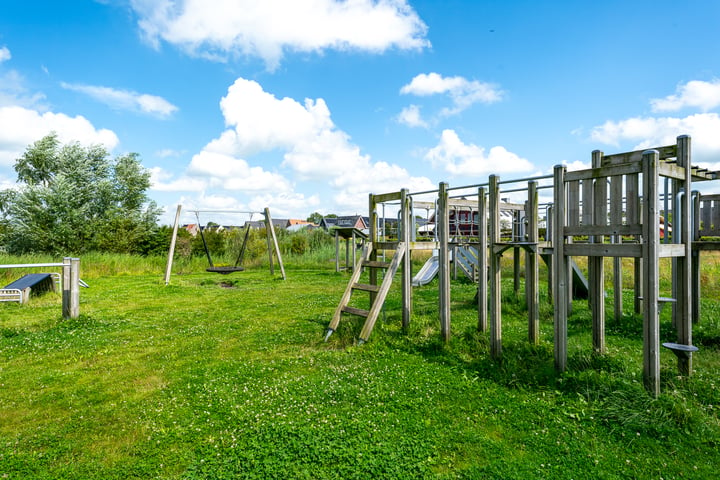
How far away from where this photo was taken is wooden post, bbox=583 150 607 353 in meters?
4.69

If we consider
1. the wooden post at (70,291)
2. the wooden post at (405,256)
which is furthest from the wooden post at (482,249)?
the wooden post at (70,291)

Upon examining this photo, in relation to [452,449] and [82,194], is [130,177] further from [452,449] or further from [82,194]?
[452,449]

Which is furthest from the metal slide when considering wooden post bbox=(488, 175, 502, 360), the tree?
the tree

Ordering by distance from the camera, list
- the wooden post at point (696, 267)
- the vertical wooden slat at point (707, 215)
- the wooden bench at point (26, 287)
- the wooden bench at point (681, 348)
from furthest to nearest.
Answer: the wooden bench at point (26, 287) → the vertical wooden slat at point (707, 215) → the wooden post at point (696, 267) → the wooden bench at point (681, 348)

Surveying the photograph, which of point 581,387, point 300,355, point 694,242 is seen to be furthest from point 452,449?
point 694,242

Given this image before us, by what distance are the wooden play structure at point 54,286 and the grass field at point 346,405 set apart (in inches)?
34.7

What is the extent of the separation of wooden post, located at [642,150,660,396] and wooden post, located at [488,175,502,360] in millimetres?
1752

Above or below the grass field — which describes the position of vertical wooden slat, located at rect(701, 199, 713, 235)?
above

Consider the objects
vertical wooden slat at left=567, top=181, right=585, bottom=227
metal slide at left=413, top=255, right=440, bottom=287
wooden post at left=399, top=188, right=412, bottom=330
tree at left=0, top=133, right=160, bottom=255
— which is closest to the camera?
vertical wooden slat at left=567, top=181, right=585, bottom=227

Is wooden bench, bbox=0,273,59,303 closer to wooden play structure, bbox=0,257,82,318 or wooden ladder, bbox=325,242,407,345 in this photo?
wooden play structure, bbox=0,257,82,318

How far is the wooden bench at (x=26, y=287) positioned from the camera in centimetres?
946

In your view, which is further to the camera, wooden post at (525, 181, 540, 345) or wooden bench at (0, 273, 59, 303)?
wooden bench at (0, 273, 59, 303)

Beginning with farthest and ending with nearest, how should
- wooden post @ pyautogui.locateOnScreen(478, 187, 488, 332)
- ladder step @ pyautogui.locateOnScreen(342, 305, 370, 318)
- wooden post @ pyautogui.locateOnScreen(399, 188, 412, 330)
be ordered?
wooden post @ pyautogui.locateOnScreen(399, 188, 412, 330) → ladder step @ pyautogui.locateOnScreen(342, 305, 370, 318) → wooden post @ pyautogui.locateOnScreen(478, 187, 488, 332)

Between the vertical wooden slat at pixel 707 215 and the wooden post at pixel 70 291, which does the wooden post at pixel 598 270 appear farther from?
the wooden post at pixel 70 291
